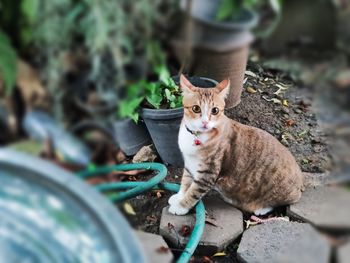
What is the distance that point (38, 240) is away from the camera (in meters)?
1.19

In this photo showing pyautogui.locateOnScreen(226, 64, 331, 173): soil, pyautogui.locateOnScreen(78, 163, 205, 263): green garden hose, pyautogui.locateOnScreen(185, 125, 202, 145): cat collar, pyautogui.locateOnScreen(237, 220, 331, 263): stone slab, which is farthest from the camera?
pyautogui.locateOnScreen(226, 64, 331, 173): soil

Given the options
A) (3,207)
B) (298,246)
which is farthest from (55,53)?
(298,246)

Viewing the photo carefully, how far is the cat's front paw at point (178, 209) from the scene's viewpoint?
8.38ft

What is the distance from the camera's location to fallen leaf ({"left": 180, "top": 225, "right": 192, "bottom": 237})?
2525 mm

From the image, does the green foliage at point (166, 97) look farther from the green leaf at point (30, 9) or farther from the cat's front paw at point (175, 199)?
the green leaf at point (30, 9)

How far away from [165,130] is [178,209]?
328mm

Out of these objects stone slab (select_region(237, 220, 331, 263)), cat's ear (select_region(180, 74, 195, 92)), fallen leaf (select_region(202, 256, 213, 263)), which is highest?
cat's ear (select_region(180, 74, 195, 92))

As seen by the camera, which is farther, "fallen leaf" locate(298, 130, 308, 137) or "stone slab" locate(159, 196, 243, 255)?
"fallen leaf" locate(298, 130, 308, 137)

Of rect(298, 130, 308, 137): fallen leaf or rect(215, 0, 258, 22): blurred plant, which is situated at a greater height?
rect(215, 0, 258, 22): blurred plant

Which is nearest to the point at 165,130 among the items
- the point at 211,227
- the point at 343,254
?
the point at 211,227

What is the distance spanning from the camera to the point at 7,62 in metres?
1.11

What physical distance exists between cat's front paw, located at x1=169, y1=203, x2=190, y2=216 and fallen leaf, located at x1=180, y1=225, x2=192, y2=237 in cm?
6

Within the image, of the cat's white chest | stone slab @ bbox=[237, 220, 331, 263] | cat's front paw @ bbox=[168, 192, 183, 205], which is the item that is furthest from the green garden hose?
stone slab @ bbox=[237, 220, 331, 263]

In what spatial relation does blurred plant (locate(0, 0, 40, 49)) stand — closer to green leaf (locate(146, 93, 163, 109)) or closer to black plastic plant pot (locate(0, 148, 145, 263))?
black plastic plant pot (locate(0, 148, 145, 263))
